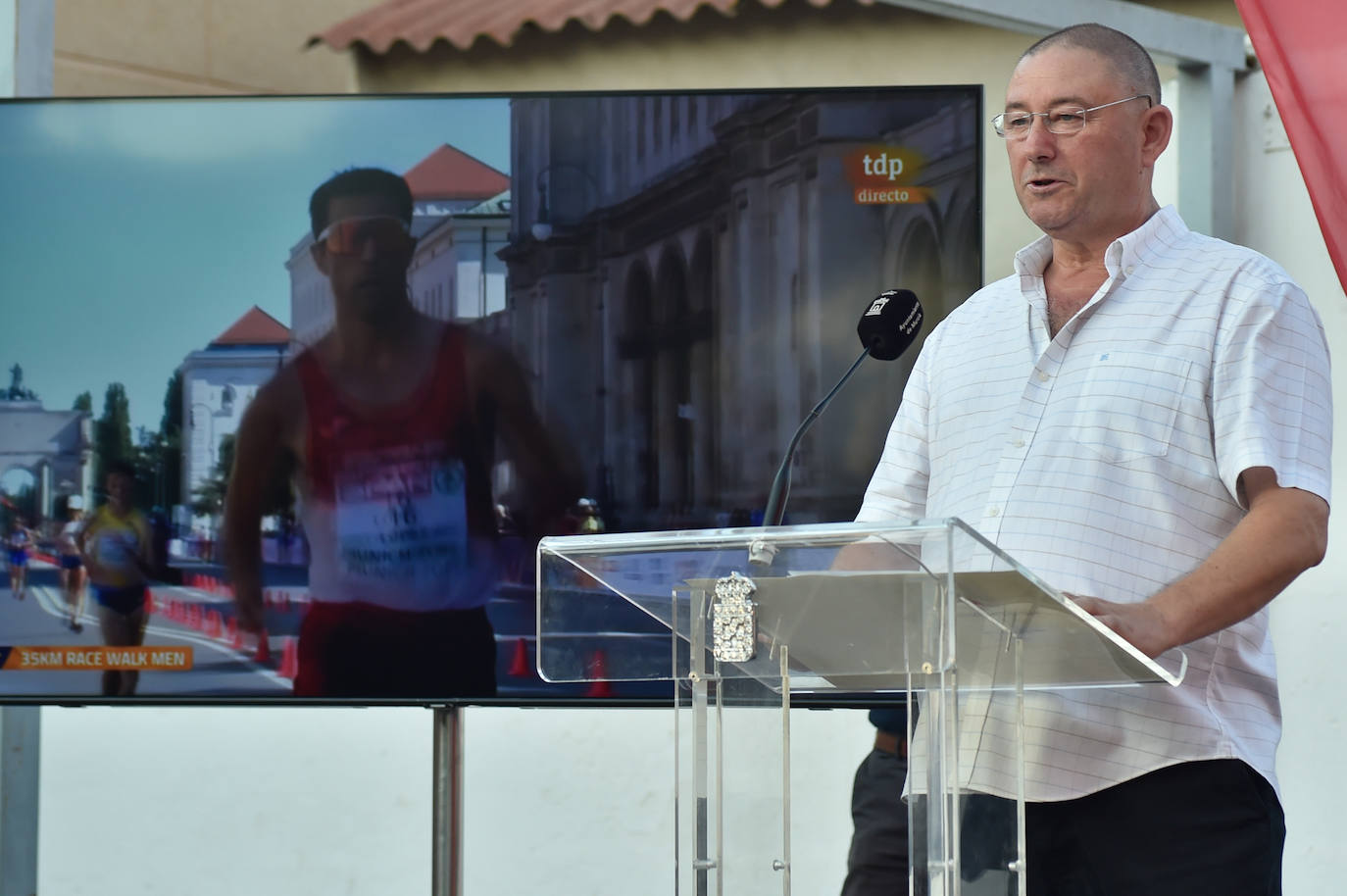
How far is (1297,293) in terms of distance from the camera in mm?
1752

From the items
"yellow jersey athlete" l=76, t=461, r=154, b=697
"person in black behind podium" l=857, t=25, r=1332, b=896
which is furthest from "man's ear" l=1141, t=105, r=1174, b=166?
"yellow jersey athlete" l=76, t=461, r=154, b=697

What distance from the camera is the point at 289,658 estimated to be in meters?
3.09

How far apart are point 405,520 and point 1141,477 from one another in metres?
1.67

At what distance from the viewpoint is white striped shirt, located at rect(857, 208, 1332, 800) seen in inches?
66.3

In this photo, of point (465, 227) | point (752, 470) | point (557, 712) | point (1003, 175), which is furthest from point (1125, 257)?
point (1003, 175)

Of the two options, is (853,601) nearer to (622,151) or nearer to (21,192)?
(622,151)

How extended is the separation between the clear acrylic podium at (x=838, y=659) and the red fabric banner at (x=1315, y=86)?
1223 mm

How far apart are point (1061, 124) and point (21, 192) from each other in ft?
7.11

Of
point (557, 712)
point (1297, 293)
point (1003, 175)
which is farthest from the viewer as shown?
point (1003, 175)

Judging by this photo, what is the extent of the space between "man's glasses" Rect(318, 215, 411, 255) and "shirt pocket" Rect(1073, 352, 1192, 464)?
5.49 ft

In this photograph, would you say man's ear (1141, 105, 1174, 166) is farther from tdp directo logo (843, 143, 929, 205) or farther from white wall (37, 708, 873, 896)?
white wall (37, 708, 873, 896)

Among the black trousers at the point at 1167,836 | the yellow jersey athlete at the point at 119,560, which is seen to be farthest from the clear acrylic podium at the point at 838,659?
the yellow jersey athlete at the point at 119,560

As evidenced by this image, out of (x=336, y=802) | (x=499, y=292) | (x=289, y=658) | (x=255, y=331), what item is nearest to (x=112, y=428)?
(x=255, y=331)

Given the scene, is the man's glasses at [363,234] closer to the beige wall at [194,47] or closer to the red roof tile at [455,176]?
the red roof tile at [455,176]
